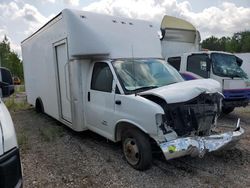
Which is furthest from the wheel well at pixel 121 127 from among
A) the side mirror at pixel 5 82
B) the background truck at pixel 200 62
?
the background truck at pixel 200 62

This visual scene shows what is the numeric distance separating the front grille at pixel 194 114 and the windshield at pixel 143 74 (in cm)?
76

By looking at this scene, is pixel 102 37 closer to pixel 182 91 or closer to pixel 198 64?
pixel 182 91

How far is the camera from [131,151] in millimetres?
4508

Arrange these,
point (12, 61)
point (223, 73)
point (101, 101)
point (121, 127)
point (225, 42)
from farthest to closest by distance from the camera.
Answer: point (225, 42) < point (12, 61) < point (223, 73) < point (101, 101) < point (121, 127)

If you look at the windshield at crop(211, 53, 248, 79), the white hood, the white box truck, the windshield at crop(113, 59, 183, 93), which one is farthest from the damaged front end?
the windshield at crop(211, 53, 248, 79)

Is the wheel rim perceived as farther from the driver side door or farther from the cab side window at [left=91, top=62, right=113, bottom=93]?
the cab side window at [left=91, top=62, right=113, bottom=93]

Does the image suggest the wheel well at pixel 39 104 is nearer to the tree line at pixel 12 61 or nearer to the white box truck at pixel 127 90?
the white box truck at pixel 127 90

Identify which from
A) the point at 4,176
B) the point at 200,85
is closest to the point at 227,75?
the point at 200,85

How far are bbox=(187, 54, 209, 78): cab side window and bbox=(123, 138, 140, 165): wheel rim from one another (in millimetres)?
4824

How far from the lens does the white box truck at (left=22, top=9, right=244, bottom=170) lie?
407 centimetres

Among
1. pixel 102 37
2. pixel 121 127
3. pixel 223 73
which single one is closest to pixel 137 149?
pixel 121 127

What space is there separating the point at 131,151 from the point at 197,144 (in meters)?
1.17

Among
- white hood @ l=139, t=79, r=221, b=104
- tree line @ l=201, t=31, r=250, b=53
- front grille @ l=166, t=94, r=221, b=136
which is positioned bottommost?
front grille @ l=166, t=94, r=221, b=136

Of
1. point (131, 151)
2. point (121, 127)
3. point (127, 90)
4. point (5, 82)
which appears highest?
point (5, 82)
